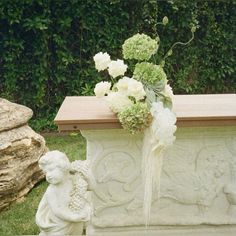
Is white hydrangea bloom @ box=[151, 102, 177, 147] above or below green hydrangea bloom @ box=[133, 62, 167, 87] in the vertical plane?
below

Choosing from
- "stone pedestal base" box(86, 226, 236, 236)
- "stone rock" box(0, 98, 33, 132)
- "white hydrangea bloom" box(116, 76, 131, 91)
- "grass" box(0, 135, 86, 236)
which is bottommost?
"grass" box(0, 135, 86, 236)

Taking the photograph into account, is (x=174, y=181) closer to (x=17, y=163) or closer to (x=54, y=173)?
(x=54, y=173)

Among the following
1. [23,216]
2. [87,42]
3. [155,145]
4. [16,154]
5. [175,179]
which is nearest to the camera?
Answer: [155,145]

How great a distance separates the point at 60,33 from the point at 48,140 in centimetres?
126

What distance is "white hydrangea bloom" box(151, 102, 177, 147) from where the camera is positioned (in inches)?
130

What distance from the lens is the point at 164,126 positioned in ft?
10.8

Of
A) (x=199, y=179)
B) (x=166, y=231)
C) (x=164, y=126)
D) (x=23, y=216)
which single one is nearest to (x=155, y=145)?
(x=164, y=126)

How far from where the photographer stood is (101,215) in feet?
12.7

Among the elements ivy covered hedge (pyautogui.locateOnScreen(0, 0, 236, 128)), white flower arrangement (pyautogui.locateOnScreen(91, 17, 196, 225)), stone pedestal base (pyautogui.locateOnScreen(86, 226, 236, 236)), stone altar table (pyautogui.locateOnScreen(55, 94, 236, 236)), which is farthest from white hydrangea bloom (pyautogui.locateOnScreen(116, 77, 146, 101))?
ivy covered hedge (pyautogui.locateOnScreen(0, 0, 236, 128))

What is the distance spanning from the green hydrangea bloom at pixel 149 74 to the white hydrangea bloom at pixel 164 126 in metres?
0.24

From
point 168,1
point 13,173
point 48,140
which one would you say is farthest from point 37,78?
point 13,173

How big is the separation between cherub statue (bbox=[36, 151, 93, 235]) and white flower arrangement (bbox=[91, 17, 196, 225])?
1.24 ft

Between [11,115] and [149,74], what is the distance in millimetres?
1636

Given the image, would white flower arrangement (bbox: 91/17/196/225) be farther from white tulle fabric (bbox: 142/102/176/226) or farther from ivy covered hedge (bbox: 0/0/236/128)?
ivy covered hedge (bbox: 0/0/236/128)
